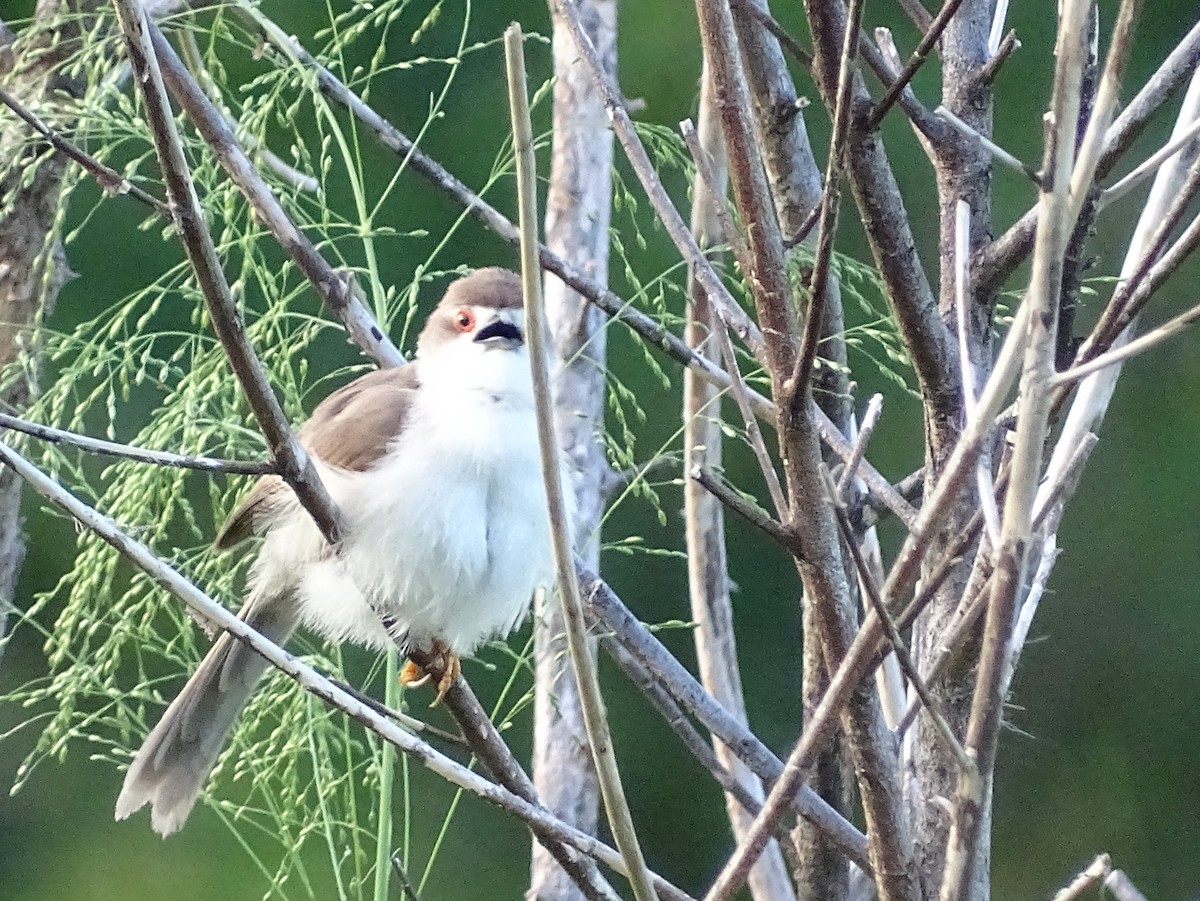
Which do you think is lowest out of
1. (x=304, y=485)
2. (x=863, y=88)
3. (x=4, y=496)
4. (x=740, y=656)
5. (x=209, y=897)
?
(x=209, y=897)

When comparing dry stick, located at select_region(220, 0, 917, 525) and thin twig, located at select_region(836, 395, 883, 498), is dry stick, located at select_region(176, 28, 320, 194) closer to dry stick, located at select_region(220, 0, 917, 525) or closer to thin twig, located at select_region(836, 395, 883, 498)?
dry stick, located at select_region(220, 0, 917, 525)

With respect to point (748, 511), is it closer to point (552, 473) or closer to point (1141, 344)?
point (552, 473)

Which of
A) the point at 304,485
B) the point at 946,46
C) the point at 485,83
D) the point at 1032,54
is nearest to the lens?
the point at 304,485

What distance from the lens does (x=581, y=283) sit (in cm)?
190

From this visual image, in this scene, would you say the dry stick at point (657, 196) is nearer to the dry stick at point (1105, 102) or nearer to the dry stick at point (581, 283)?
the dry stick at point (581, 283)

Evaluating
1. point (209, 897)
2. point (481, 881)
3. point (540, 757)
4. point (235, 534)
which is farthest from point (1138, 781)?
point (235, 534)

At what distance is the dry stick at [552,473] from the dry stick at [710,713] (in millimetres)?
383

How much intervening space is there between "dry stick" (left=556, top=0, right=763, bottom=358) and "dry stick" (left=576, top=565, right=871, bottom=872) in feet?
1.05

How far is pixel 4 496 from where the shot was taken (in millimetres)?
2363

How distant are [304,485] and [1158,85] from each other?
86cm

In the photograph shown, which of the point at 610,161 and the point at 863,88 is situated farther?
the point at 610,161

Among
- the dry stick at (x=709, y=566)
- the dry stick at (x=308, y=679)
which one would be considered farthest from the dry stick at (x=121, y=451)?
the dry stick at (x=709, y=566)

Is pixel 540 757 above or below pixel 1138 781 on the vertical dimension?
above

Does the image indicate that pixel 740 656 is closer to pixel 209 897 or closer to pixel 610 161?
pixel 209 897
